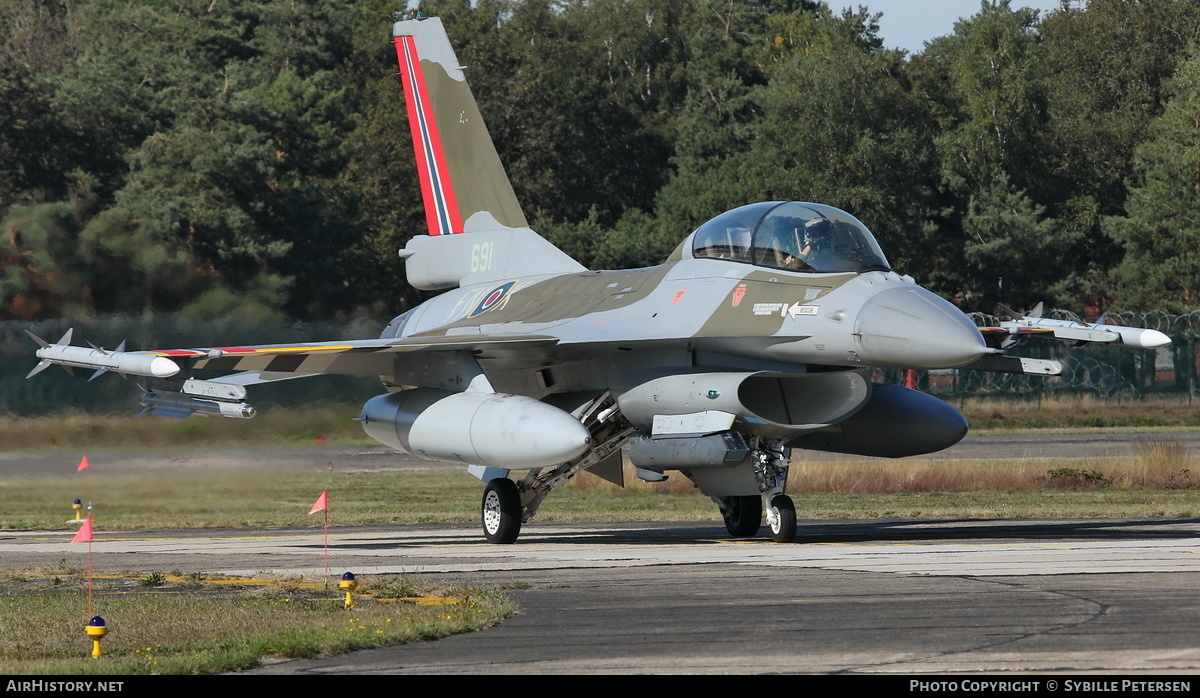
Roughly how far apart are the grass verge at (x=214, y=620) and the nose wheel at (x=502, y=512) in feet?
14.9

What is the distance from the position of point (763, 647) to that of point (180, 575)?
701 cm

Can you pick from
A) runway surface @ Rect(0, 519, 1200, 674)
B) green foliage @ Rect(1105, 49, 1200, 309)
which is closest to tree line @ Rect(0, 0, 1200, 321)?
green foliage @ Rect(1105, 49, 1200, 309)

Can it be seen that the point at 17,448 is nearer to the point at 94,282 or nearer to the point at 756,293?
the point at 94,282

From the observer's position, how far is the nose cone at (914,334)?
46.0ft

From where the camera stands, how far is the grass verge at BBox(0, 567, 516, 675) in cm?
866

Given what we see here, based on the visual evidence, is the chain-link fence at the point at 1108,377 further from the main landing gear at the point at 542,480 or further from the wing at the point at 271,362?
the wing at the point at 271,362

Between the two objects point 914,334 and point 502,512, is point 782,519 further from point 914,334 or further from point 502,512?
point 502,512

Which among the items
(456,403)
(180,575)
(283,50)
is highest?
(283,50)

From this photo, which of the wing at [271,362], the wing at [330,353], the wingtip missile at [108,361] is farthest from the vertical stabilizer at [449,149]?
the wingtip missile at [108,361]

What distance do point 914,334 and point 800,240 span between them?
74.2 inches

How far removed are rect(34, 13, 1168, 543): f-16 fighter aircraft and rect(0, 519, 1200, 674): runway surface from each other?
0.99 metres

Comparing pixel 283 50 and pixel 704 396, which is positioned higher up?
pixel 283 50
